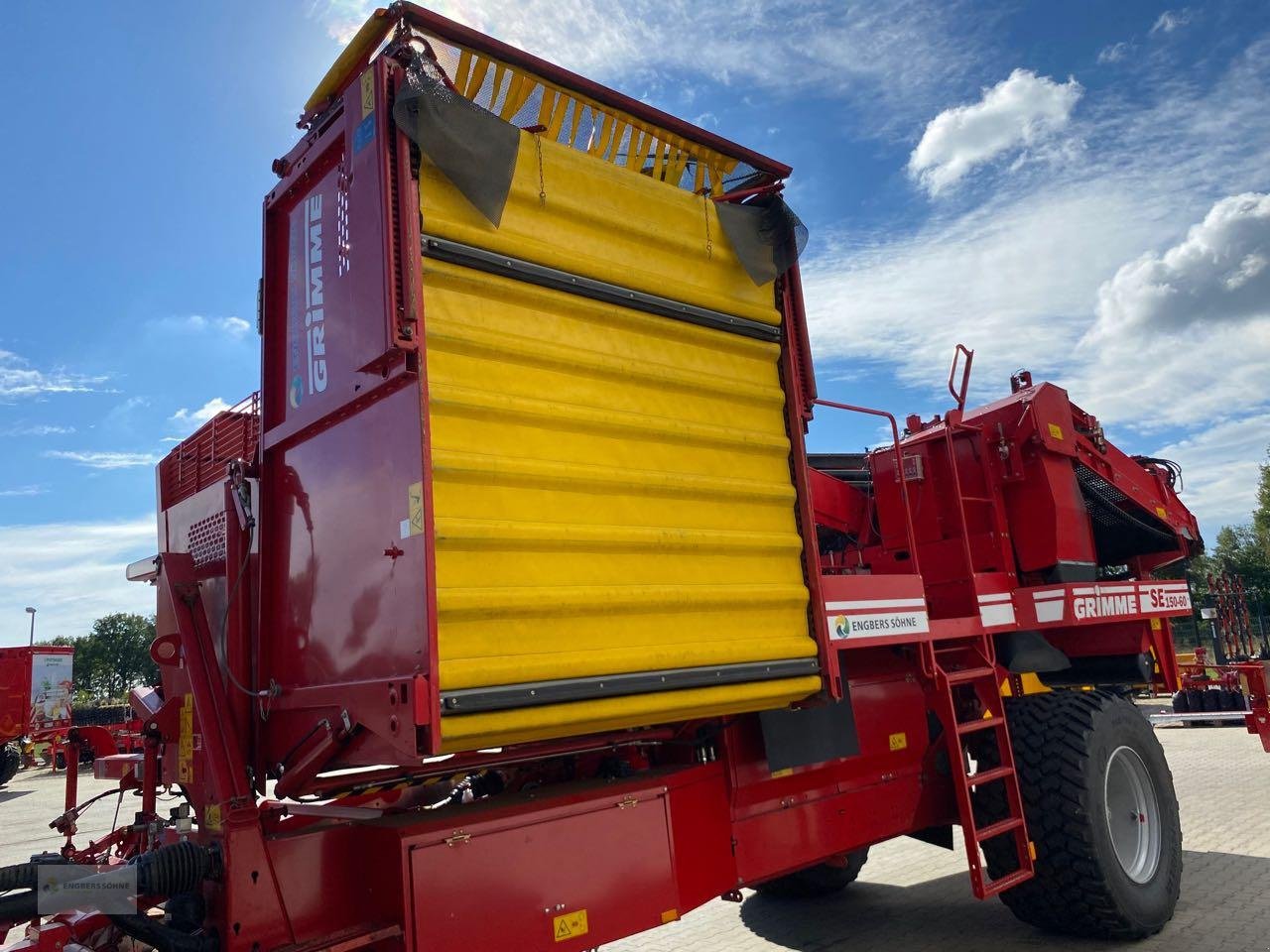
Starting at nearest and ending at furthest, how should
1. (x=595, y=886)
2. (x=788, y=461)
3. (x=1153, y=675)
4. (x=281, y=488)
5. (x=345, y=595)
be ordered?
(x=345, y=595)
(x=595, y=886)
(x=281, y=488)
(x=788, y=461)
(x=1153, y=675)

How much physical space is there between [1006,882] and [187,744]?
3984mm

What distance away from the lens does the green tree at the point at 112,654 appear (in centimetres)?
6197

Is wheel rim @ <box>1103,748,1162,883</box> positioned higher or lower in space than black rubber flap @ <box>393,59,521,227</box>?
lower

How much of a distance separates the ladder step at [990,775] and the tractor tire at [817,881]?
1.56 metres

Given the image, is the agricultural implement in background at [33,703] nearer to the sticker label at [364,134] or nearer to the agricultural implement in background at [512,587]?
the agricultural implement in background at [512,587]

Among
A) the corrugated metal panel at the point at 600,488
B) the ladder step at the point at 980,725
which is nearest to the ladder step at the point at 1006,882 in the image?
the ladder step at the point at 980,725

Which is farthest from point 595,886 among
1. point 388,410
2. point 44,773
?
point 44,773

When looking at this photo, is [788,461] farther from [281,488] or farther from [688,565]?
[281,488]

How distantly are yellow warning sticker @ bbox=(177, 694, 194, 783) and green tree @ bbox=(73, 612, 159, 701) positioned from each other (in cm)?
6493

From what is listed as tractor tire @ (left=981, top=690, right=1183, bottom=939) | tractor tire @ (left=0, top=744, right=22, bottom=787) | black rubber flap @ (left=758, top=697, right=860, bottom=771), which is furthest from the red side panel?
tractor tire @ (left=0, top=744, right=22, bottom=787)

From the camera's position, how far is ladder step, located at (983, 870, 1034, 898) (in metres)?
4.71

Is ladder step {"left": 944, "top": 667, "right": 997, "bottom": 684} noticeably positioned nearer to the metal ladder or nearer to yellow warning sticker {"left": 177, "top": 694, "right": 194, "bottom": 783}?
the metal ladder

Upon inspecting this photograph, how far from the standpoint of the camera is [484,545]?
10.3ft

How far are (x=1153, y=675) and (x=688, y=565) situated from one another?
4.44m
